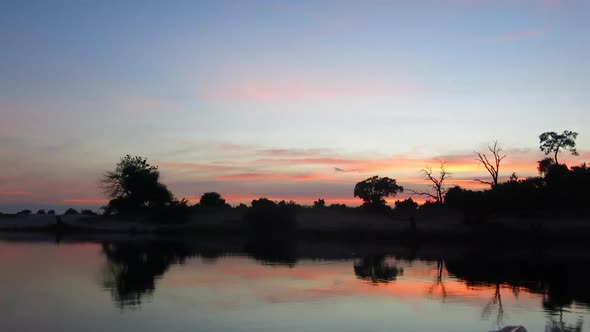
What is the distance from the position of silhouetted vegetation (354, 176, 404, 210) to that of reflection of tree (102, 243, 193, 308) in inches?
1543

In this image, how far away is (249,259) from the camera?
38.1 metres

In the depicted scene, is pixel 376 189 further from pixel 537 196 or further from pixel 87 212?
pixel 87 212

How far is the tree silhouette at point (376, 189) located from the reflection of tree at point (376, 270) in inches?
1693

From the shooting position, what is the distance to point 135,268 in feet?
103

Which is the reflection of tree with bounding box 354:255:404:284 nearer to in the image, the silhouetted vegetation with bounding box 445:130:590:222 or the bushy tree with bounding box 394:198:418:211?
the silhouetted vegetation with bounding box 445:130:590:222

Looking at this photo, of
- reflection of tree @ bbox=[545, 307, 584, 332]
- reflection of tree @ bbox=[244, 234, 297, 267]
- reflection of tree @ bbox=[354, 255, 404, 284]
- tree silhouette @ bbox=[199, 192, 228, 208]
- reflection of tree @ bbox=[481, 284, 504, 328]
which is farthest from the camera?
tree silhouette @ bbox=[199, 192, 228, 208]

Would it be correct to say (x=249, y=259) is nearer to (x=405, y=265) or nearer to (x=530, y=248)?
(x=405, y=265)

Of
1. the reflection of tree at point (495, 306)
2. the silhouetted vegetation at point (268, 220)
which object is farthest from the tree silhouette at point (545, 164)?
the reflection of tree at point (495, 306)

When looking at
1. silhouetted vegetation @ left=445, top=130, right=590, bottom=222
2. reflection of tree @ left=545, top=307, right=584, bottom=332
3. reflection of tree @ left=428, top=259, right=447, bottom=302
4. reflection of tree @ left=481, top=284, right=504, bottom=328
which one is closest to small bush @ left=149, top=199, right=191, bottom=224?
silhouetted vegetation @ left=445, top=130, right=590, bottom=222

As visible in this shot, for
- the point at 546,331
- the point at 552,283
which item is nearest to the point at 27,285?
the point at 546,331

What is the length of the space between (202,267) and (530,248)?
1227 inches

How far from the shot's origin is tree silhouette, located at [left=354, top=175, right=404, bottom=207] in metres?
82.0

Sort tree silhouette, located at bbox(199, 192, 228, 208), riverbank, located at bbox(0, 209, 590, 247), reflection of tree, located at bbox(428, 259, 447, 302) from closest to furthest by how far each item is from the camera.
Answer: reflection of tree, located at bbox(428, 259, 447, 302) → riverbank, located at bbox(0, 209, 590, 247) → tree silhouette, located at bbox(199, 192, 228, 208)

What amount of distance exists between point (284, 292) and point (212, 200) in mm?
56406
